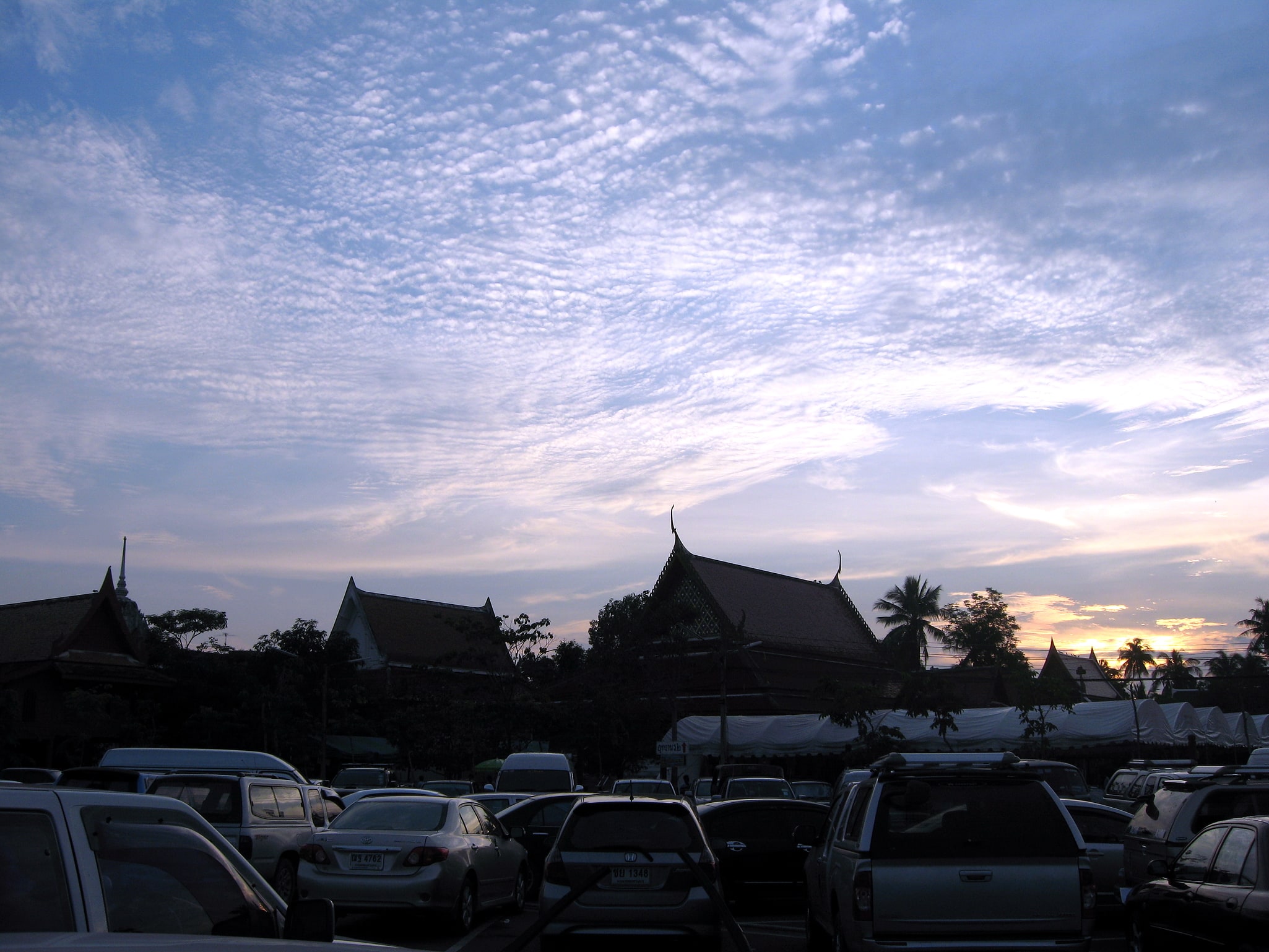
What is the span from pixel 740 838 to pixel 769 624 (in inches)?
1717

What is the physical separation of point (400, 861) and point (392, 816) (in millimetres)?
879

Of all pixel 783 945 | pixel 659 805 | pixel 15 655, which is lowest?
pixel 783 945

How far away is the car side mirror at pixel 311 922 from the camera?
4.06 metres

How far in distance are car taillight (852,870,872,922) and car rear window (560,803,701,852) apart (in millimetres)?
2425

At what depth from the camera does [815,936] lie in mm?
10273

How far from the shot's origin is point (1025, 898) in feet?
25.6

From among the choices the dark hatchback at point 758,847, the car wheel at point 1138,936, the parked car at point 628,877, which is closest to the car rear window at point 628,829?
the parked car at point 628,877

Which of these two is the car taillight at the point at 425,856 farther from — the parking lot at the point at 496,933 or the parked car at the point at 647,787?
the parked car at the point at 647,787

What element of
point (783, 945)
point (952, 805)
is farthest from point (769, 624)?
point (952, 805)

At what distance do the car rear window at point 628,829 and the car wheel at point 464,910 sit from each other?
7.92 ft

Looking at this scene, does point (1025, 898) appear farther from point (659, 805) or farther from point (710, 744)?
point (710, 744)

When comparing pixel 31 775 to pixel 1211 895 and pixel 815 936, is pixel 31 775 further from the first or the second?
pixel 1211 895

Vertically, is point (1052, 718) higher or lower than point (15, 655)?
lower

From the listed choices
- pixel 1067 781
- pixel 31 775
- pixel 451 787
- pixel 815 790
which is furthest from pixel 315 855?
pixel 815 790
